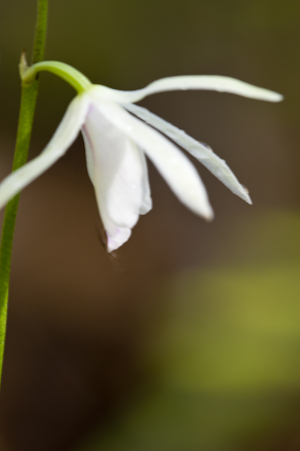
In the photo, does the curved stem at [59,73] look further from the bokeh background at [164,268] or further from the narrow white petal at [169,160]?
the bokeh background at [164,268]

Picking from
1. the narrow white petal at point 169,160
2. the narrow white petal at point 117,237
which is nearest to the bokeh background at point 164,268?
the narrow white petal at point 117,237

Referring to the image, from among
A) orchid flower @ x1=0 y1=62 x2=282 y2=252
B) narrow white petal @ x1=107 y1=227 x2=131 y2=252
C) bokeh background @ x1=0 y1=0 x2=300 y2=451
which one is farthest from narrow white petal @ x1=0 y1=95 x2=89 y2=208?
bokeh background @ x1=0 y1=0 x2=300 y2=451

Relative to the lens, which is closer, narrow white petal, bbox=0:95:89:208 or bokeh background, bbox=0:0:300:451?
narrow white petal, bbox=0:95:89:208

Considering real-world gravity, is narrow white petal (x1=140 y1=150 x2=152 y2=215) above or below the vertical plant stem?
below

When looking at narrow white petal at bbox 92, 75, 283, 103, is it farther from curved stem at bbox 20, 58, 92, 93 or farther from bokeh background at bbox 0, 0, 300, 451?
bokeh background at bbox 0, 0, 300, 451

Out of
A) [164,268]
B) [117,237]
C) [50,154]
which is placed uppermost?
[50,154]

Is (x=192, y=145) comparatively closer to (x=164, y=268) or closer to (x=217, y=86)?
(x=217, y=86)

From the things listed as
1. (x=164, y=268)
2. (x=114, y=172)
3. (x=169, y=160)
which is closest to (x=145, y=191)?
(x=114, y=172)
